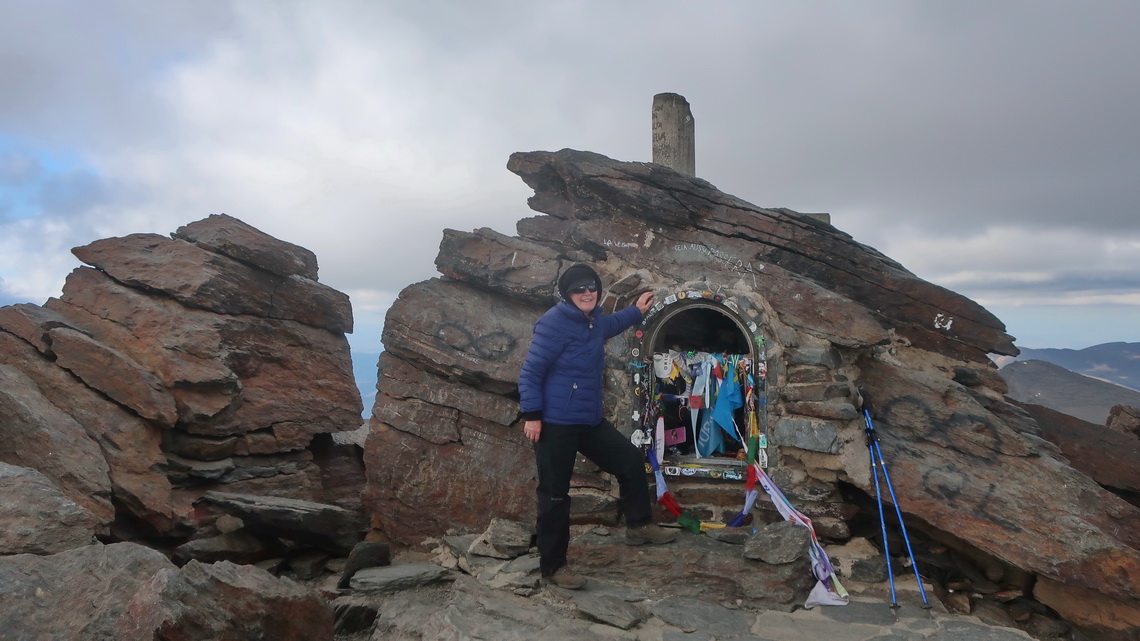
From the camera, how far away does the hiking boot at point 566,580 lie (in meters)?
6.25

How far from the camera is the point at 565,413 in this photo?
6.25 metres

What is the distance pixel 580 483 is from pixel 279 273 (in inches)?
249

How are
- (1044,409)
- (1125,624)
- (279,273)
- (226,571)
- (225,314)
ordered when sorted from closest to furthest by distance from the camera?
(226,571) → (1125,624) → (1044,409) → (225,314) → (279,273)

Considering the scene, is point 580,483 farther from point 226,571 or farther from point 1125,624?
point 1125,624

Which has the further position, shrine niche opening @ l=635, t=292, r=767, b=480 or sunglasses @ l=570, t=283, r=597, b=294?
shrine niche opening @ l=635, t=292, r=767, b=480

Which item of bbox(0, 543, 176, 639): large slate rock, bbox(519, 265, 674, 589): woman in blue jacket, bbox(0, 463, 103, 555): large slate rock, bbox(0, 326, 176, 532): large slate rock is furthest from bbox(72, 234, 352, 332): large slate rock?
bbox(519, 265, 674, 589): woman in blue jacket

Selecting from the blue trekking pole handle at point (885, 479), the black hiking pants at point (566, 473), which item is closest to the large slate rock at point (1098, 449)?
the blue trekking pole handle at point (885, 479)

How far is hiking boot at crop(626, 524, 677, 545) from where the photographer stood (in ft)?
22.4

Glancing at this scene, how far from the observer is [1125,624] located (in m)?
6.28

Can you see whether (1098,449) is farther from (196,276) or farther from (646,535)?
(196,276)

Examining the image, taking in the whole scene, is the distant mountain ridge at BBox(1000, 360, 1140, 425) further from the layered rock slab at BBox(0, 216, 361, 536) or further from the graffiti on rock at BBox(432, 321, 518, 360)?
the layered rock slab at BBox(0, 216, 361, 536)

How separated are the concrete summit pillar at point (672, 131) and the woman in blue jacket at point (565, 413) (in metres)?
5.59

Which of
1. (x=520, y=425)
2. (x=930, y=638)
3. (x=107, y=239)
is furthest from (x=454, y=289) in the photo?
(x=930, y=638)

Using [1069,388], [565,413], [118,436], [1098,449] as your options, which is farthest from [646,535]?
[1069,388]
